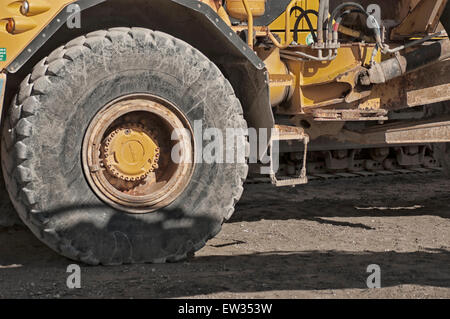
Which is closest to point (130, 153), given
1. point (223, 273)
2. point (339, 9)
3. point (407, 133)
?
point (223, 273)

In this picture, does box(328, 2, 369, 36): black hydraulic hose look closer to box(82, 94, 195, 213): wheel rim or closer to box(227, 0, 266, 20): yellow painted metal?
box(227, 0, 266, 20): yellow painted metal

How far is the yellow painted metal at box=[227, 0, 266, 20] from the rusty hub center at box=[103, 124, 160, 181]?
1234mm

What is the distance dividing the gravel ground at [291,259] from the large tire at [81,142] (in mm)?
189

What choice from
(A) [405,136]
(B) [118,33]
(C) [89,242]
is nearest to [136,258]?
(C) [89,242]

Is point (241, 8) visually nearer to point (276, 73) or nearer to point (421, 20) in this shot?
point (276, 73)

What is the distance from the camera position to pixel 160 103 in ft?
18.5

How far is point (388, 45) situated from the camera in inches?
272

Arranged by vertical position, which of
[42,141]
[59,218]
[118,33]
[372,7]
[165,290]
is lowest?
[165,290]

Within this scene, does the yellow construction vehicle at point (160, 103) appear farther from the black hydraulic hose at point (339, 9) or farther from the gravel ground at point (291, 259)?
the gravel ground at point (291, 259)

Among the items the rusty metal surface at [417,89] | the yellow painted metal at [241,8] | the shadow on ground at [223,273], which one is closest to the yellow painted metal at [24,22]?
the shadow on ground at [223,273]

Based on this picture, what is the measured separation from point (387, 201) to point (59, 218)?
4.00 metres

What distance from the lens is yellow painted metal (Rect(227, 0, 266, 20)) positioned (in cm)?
631

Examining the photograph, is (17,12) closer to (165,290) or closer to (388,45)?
(165,290)

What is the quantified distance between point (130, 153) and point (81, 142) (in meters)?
0.35
